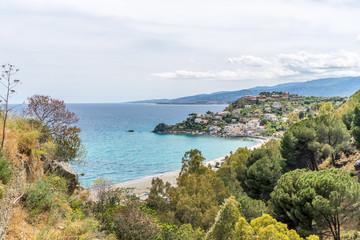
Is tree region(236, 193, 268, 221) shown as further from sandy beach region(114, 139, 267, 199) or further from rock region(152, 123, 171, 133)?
rock region(152, 123, 171, 133)

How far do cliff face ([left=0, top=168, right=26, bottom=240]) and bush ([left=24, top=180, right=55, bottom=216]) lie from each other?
0.76 ft

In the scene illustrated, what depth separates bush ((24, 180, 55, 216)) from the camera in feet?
20.5

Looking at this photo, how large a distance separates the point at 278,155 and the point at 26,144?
21.0 m

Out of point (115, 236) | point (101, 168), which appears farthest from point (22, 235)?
point (101, 168)

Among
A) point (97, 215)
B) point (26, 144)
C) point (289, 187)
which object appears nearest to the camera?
point (26, 144)

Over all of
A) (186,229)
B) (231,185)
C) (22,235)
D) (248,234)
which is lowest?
(231,185)

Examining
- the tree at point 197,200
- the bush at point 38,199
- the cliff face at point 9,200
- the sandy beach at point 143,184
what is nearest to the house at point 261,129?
the sandy beach at point 143,184

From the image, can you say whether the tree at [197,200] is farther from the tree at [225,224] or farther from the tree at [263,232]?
the tree at [263,232]

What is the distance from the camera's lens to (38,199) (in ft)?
21.2

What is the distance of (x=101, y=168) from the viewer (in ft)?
140

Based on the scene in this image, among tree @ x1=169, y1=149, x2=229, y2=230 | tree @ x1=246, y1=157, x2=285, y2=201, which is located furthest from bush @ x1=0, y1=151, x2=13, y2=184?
tree @ x1=246, y1=157, x2=285, y2=201

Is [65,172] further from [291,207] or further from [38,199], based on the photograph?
[291,207]

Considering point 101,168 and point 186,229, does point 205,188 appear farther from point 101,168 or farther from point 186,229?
point 101,168

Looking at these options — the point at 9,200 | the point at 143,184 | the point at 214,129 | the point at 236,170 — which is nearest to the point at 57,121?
the point at 9,200
